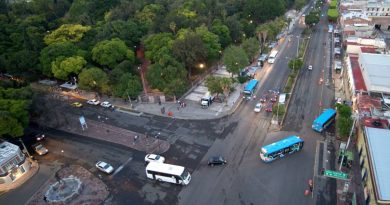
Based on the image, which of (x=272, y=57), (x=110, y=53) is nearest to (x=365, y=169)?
(x=272, y=57)

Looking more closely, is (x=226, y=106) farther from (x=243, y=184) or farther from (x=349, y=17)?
(x=349, y=17)

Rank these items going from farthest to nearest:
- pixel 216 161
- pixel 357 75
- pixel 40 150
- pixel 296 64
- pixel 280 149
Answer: pixel 296 64 < pixel 357 75 < pixel 40 150 < pixel 216 161 < pixel 280 149

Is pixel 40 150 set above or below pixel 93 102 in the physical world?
below

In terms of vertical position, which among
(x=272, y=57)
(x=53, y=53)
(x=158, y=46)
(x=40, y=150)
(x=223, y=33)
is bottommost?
(x=40, y=150)

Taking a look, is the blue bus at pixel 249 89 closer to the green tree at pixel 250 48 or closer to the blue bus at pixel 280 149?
the green tree at pixel 250 48

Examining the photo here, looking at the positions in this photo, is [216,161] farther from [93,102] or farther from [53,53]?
[53,53]

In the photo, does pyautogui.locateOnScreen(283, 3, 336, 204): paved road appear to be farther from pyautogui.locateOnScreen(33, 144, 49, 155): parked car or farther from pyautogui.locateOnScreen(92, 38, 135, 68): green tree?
pyautogui.locateOnScreen(33, 144, 49, 155): parked car

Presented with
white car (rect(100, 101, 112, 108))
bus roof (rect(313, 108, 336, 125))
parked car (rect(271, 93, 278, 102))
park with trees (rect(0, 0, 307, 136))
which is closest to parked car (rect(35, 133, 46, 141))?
park with trees (rect(0, 0, 307, 136))

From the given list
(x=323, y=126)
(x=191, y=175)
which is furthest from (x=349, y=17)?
(x=191, y=175)
